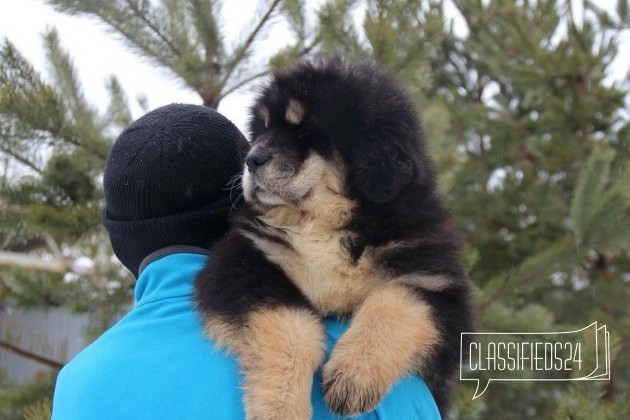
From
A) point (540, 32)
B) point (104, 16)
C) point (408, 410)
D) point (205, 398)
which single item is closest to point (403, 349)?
point (408, 410)

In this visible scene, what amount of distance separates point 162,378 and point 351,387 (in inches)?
17.9

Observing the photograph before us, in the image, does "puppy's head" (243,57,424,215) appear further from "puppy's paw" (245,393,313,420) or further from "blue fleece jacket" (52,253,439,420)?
"puppy's paw" (245,393,313,420)

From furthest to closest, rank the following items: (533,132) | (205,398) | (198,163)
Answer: (533,132), (198,163), (205,398)

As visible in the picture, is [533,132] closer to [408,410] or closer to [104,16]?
[104,16]

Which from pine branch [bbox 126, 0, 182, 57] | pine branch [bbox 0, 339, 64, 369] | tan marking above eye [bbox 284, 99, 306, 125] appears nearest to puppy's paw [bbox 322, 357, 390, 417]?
tan marking above eye [bbox 284, 99, 306, 125]

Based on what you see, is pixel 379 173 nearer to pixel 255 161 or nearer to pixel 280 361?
pixel 255 161

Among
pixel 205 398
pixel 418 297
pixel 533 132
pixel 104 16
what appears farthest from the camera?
pixel 533 132

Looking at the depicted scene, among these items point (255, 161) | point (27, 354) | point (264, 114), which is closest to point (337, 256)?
point (255, 161)

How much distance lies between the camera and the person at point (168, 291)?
4.90 feet

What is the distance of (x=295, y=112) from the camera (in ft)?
6.86

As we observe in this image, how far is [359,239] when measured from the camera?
6.27ft

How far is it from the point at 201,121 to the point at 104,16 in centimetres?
198

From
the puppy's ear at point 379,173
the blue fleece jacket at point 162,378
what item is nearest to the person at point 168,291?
the blue fleece jacket at point 162,378

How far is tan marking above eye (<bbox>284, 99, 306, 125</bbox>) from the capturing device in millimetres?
2086
